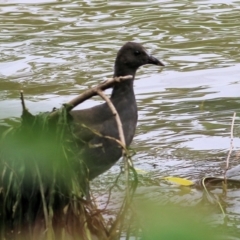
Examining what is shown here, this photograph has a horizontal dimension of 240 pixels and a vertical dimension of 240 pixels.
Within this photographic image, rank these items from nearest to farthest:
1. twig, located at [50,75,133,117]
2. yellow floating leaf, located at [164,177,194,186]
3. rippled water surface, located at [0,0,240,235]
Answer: twig, located at [50,75,133,117]
yellow floating leaf, located at [164,177,194,186]
rippled water surface, located at [0,0,240,235]

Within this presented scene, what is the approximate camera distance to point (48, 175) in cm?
352

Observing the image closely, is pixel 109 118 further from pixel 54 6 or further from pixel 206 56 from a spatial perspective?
pixel 54 6

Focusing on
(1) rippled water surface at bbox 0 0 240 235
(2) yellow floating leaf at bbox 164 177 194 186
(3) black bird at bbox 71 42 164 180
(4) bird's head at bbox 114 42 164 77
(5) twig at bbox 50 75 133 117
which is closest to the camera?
(5) twig at bbox 50 75 133 117

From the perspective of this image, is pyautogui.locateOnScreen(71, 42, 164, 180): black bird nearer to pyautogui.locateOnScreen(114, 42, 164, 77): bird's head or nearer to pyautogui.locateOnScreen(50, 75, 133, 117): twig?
pyautogui.locateOnScreen(114, 42, 164, 77): bird's head

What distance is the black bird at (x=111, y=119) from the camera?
4.95m

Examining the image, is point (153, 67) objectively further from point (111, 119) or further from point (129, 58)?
point (111, 119)

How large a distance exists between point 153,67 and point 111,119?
419 cm

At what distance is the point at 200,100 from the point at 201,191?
2506mm

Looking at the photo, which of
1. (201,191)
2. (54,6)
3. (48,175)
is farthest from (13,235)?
(54,6)

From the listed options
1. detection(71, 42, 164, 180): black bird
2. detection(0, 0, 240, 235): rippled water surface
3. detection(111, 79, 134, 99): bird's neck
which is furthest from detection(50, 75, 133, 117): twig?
detection(111, 79, 134, 99): bird's neck

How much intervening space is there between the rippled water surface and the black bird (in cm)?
48

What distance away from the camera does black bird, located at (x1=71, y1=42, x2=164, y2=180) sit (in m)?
4.95

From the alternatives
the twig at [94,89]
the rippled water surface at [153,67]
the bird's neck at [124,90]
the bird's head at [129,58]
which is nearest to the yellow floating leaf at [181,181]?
the rippled water surface at [153,67]

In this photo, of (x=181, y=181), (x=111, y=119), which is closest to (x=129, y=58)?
(x=111, y=119)
